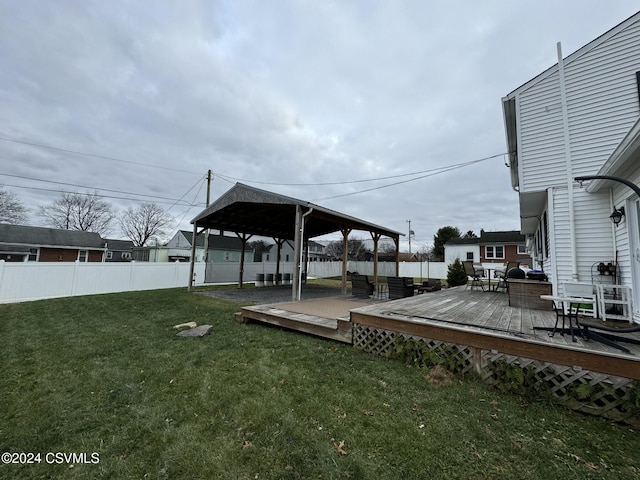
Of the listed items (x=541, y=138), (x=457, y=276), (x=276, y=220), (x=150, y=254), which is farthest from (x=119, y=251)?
(x=541, y=138)

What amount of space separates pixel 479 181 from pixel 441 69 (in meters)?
9.86

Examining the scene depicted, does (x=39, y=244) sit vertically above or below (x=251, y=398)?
above

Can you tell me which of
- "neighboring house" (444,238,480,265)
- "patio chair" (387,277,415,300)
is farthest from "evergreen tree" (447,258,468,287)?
"neighboring house" (444,238,480,265)

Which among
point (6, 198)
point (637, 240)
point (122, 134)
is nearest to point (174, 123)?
point (122, 134)

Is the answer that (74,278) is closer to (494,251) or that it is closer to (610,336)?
(610,336)

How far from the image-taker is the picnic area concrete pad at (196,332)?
5.04m

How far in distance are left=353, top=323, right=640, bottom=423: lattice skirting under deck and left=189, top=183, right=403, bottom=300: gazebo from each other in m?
5.14

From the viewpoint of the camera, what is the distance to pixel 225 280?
15445mm

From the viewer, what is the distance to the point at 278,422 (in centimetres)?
243

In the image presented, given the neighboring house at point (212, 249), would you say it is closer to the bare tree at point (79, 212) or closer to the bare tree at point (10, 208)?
the bare tree at point (79, 212)

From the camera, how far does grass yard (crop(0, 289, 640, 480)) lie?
1.89 meters

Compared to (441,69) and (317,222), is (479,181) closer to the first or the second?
(441,69)

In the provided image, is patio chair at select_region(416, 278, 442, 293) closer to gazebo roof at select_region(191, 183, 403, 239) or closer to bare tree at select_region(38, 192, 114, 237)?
gazebo roof at select_region(191, 183, 403, 239)

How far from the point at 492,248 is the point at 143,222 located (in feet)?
140
